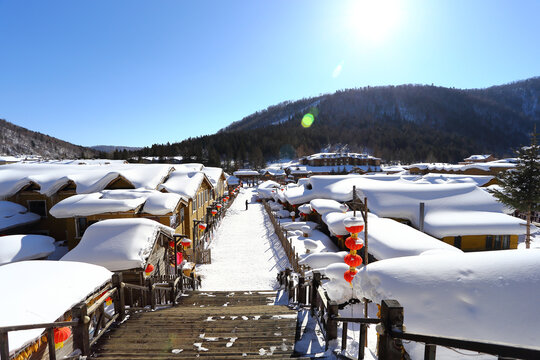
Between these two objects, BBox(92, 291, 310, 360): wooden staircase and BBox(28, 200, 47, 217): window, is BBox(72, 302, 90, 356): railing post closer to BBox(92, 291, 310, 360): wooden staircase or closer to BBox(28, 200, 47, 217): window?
BBox(92, 291, 310, 360): wooden staircase

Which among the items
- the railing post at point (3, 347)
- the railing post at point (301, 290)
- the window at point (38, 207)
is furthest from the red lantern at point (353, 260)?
the window at point (38, 207)

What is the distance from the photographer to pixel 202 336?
548 centimetres

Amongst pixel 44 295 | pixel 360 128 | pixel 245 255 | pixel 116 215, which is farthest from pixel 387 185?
pixel 360 128

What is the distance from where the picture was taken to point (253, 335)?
550 centimetres

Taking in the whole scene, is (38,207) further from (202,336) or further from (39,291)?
(202,336)

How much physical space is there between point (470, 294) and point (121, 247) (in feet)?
38.7

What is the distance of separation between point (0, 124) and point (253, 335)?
190 m

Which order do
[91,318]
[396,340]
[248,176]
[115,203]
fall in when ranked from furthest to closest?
[248,176] → [115,203] → [91,318] → [396,340]

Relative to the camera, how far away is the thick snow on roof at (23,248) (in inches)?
474

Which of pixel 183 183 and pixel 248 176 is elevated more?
pixel 183 183

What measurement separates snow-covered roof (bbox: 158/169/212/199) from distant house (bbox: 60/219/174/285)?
7263 millimetres

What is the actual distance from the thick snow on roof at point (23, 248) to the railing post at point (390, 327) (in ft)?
54.2

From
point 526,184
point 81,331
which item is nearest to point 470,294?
point 81,331

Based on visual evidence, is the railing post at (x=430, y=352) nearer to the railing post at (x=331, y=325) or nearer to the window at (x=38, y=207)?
the railing post at (x=331, y=325)
